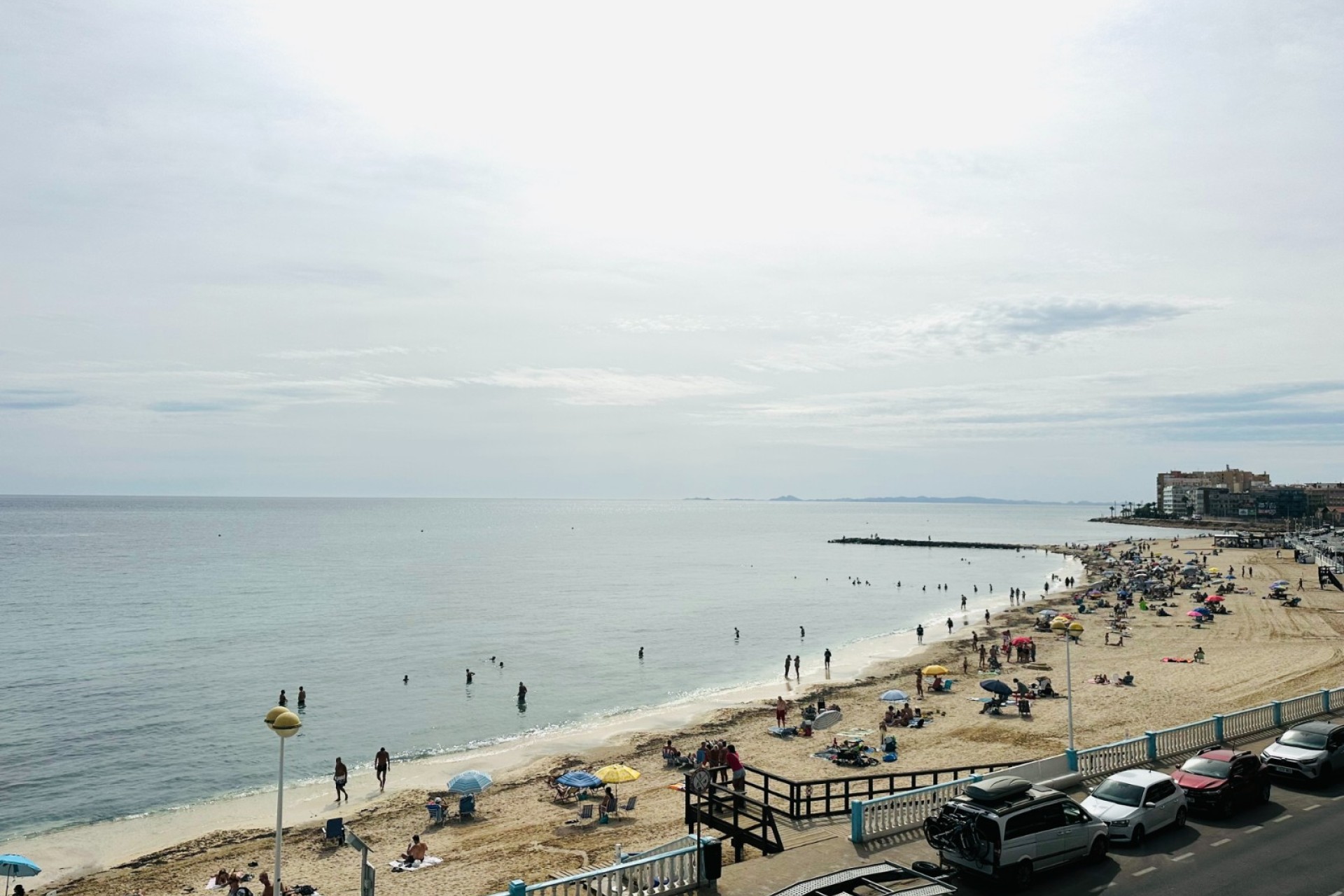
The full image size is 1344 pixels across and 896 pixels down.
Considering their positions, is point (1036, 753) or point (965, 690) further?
point (965, 690)

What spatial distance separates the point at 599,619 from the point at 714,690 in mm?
Result: 25918

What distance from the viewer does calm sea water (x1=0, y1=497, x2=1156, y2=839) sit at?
3381 cm

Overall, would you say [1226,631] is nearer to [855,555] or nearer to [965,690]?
[965,690]

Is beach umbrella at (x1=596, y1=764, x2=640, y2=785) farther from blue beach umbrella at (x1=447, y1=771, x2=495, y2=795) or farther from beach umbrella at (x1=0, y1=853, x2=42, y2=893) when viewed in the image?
beach umbrella at (x1=0, y1=853, x2=42, y2=893)

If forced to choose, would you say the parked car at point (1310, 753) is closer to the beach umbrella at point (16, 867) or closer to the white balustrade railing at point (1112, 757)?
the white balustrade railing at point (1112, 757)

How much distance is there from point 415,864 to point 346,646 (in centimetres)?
3964

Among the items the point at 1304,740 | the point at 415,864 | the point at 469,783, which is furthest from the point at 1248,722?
the point at 469,783

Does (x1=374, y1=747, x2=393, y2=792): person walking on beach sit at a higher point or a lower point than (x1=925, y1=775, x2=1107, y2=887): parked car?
lower

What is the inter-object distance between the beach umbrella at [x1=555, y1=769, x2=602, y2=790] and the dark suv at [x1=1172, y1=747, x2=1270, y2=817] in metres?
15.5

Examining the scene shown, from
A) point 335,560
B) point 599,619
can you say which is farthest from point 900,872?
point 335,560

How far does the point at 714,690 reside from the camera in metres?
46.4

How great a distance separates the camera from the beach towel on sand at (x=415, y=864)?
21.3 meters

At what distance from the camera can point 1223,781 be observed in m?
16.0

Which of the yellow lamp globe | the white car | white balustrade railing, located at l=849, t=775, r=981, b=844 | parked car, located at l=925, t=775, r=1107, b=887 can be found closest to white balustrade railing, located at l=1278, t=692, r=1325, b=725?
the white car
